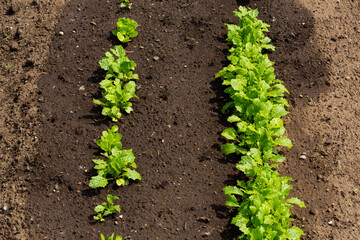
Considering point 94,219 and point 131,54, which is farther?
point 131,54

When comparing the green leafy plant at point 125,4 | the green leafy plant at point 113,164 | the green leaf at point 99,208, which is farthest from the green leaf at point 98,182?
the green leafy plant at point 125,4

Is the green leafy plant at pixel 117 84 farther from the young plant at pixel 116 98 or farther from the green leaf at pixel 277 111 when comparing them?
the green leaf at pixel 277 111

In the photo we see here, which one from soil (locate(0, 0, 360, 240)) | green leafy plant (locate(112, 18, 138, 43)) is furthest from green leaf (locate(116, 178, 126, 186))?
green leafy plant (locate(112, 18, 138, 43))

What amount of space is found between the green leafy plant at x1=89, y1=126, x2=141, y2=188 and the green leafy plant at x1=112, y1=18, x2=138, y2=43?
181 cm

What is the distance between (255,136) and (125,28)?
104 inches

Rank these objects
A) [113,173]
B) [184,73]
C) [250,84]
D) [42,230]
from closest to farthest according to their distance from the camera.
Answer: [42,230] → [113,173] → [250,84] → [184,73]

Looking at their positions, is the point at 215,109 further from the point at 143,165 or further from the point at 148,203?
the point at 148,203

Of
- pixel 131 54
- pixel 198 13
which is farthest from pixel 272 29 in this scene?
pixel 131 54

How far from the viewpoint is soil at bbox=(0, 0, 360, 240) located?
4.53m

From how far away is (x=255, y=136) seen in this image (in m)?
4.86

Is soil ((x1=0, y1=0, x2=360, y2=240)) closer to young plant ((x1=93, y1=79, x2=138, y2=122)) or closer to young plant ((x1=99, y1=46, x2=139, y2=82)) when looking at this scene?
young plant ((x1=93, y1=79, x2=138, y2=122))

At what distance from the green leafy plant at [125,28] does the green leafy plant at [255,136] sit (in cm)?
144

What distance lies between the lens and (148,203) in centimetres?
459

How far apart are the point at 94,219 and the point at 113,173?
563 mm
